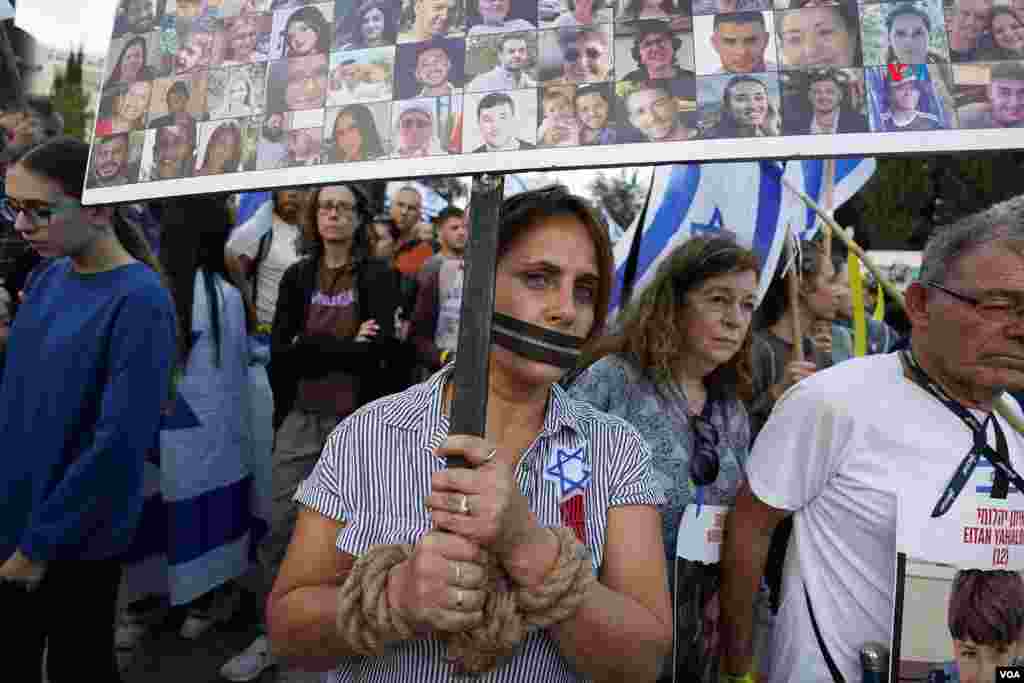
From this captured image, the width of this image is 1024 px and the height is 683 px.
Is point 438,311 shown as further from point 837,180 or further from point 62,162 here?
point 62,162

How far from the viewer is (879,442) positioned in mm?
1696

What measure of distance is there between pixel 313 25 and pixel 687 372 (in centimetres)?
201

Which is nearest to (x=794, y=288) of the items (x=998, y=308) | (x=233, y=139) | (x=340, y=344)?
(x=998, y=308)

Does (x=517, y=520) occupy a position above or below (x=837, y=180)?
below

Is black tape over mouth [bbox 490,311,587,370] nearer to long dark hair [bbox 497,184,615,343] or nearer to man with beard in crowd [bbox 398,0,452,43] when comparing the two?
long dark hair [bbox 497,184,615,343]

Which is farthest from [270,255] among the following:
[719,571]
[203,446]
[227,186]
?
[227,186]

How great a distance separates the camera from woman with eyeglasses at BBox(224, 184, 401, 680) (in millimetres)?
3557

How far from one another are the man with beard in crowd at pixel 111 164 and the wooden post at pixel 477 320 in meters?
0.47

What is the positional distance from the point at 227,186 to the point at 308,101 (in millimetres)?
150

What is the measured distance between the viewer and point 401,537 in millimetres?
1336

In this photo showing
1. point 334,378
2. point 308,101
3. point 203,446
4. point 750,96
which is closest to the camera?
point 750,96

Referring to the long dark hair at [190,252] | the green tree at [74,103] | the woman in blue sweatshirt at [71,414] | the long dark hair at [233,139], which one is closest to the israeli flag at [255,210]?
the long dark hair at [190,252]

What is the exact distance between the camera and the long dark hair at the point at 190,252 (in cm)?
331

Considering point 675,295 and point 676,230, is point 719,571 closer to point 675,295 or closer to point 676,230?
point 675,295
